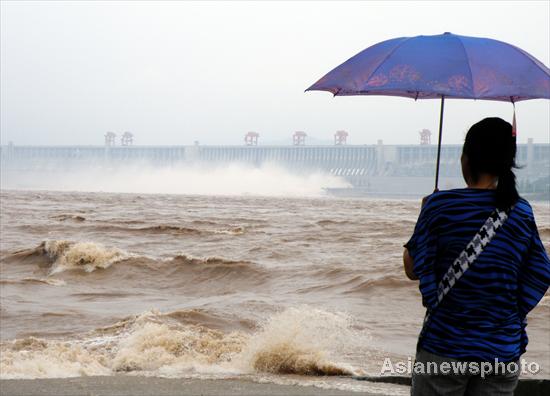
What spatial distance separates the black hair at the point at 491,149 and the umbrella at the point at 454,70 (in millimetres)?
601

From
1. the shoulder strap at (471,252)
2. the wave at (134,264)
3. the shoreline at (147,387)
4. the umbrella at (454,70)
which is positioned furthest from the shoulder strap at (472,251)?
the wave at (134,264)

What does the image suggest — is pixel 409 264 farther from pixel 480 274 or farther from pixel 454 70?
pixel 454 70

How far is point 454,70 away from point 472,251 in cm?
93

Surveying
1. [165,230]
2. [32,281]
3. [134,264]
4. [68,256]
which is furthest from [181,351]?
[165,230]

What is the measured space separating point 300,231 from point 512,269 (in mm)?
17398

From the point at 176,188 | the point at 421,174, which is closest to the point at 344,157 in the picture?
the point at 421,174

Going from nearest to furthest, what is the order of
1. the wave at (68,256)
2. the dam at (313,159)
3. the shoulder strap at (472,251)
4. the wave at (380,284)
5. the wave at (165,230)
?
the shoulder strap at (472,251), the wave at (380,284), the wave at (68,256), the wave at (165,230), the dam at (313,159)

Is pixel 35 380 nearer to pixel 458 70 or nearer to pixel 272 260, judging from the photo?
pixel 458 70

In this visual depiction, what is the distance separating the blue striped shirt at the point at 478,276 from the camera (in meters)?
1.74

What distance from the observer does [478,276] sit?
175 centimetres

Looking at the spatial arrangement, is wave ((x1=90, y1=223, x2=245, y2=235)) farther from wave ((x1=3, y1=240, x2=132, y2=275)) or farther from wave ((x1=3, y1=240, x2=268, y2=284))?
wave ((x1=3, y1=240, x2=268, y2=284))

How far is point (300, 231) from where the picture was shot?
1916cm

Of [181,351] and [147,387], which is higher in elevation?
[147,387]

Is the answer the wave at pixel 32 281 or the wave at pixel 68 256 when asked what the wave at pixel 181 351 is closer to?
the wave at pixel 32 281
